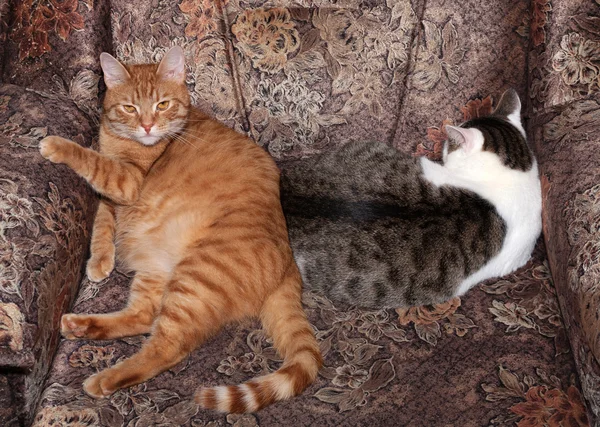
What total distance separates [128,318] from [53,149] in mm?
536

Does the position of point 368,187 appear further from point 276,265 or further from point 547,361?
point 547,361

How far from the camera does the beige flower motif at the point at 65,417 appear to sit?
1.57m

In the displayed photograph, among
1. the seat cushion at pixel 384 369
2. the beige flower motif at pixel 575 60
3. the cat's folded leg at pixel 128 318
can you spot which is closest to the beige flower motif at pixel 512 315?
the seat cushion at pixel 384 369

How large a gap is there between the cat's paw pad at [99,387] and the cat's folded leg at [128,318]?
184mm

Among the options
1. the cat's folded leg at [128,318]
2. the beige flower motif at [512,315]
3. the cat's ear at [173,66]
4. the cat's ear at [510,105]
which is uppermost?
the cat's ear at [173,66]

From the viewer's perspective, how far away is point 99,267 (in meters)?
2.02

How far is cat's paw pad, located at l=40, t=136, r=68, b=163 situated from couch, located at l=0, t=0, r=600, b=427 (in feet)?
0.09

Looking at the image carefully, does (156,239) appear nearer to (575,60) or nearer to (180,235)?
(180,235)

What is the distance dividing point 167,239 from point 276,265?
1.36 feet

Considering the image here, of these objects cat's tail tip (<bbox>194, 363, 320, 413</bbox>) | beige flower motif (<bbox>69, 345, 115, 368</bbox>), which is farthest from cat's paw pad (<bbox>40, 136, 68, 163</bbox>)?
cat's tail tip (<bbox>194, 363, 320, 413</bbox>)

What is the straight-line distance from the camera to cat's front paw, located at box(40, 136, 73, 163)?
1.90 meters

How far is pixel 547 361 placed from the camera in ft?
5.89

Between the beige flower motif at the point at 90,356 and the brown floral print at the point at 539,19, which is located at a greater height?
the brown floral print at the point at 539,19

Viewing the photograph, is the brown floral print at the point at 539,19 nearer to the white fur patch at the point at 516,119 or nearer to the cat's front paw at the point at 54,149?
the white fur patch at the point at 516,119
